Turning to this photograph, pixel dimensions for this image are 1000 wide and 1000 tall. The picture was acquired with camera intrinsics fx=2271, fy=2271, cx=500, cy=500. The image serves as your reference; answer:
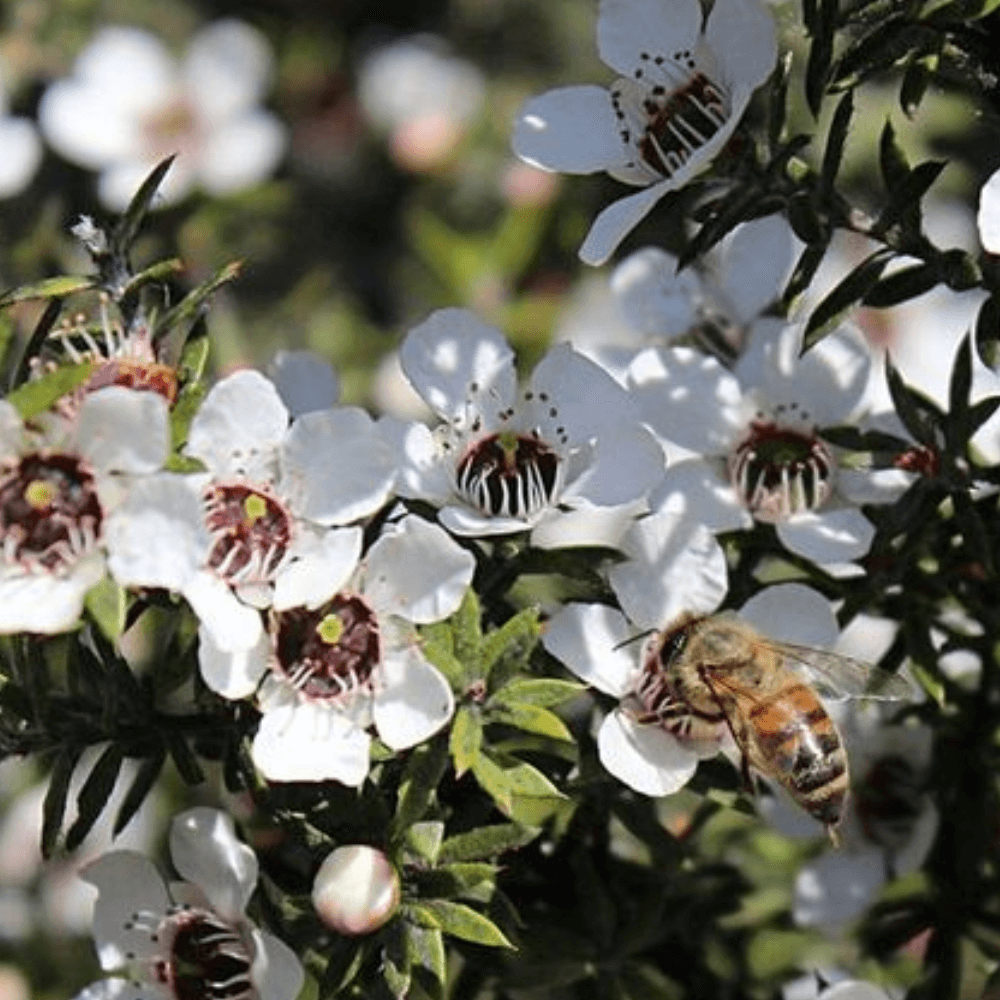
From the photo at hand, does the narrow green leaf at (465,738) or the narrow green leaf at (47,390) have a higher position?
the narrow green leaf at (47,390)

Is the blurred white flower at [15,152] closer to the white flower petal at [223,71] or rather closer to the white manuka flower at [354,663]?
the white flower petal at [223,71]

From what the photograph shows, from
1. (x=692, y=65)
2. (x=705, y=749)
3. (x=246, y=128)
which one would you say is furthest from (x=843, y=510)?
(x=246, y=128)

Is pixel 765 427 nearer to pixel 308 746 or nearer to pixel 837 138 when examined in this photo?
pixel 837 138

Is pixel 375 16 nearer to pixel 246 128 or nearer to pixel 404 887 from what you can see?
pixel 246 128

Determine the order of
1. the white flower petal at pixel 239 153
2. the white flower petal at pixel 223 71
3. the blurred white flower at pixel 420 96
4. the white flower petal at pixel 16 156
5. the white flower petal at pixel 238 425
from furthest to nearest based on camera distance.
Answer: the blurred white flower at pixel 420 96 < the white flower petal at pixel 223 71 < the white flower petal at pixel 239 153 < the white flower petal at pixel 16 156 < the white flower petal at pixel 238 425

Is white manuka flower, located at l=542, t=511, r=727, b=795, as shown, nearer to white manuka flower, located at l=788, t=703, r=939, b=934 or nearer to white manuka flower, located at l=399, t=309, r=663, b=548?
white manuka flower, located at l=399, t=309, r=663, b=548

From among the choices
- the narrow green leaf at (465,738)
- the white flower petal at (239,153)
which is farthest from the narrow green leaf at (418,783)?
the white flower petal at (239,153)

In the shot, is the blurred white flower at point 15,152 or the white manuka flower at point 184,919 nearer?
the white manuka flower at point 184,919
